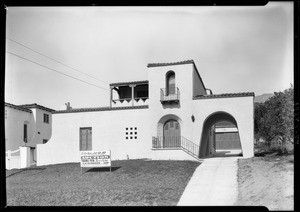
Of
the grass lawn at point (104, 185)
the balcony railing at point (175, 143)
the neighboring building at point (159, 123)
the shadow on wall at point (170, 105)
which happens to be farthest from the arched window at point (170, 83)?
the grass lawn at point (104, 185)

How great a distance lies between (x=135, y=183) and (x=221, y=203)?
13.6 ft

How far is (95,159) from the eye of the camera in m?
16.3

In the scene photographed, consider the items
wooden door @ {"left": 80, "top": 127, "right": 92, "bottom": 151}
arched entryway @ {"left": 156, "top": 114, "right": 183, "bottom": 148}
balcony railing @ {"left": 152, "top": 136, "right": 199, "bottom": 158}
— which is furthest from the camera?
wooden door @ {"left": 80, "top": 127, "right": 92, "bottom": 151}

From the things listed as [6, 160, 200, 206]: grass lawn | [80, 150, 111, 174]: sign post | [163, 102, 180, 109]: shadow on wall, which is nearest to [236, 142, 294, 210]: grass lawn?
[6, 160, 200, 206]: grass lawn

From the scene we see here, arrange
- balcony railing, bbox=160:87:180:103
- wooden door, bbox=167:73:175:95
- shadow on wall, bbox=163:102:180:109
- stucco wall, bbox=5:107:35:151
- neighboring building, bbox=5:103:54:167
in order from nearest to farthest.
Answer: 1. balcony railing, bbox=160:87:180:103
2. shadow on wall, bbox=163:102:180:109
3. wooden door, bbox=167:73:175:95
4. stucco wall, bbox=5:107:35:151
5. neighboring building, bbox=5:103:54:167

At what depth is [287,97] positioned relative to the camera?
16141 millimetres

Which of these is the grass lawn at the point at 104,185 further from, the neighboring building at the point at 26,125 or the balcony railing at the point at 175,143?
the neighboring building at the point at 26,125

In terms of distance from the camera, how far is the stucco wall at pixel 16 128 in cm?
2755

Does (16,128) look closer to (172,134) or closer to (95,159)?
(95,159)

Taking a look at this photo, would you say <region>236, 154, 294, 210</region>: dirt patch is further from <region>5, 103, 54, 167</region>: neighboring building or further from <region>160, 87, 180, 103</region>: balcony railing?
<region>5, 103, 54, 167</region>: neighboring building

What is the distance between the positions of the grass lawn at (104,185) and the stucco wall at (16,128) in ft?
34.7

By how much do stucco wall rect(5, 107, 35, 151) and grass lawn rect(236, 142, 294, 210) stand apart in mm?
20954

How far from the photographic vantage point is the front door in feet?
65.9
